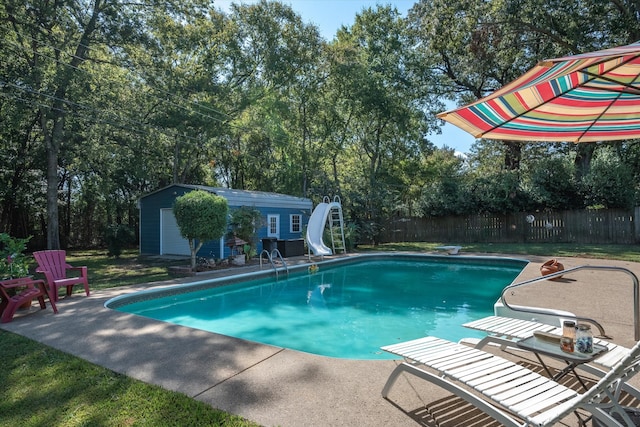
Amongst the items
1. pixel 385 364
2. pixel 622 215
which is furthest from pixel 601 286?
pixel 622 215

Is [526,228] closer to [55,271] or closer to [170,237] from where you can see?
[170,237]

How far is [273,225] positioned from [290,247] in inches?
72.6

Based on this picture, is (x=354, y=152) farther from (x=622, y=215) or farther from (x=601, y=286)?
(x=601, y=286)

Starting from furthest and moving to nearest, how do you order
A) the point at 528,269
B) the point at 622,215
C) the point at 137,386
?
1. the point at 622,215
2. the point at 528,269
3. the point at 137,386

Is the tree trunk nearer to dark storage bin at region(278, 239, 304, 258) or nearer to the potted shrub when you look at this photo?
dark storage bin at region(278, 239, 304, 258)

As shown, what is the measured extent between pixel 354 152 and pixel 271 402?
2256cm

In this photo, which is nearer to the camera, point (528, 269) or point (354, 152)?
point (528, 269)

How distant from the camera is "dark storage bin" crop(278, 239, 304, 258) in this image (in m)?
13.5

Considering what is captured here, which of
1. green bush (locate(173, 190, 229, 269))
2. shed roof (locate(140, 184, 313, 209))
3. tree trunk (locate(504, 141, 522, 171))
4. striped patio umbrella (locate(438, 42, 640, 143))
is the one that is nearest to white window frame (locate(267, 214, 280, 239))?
shed roof (locate(140, 184, 313, 209))

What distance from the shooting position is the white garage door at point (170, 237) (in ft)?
47.4

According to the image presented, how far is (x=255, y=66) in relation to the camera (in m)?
18.6

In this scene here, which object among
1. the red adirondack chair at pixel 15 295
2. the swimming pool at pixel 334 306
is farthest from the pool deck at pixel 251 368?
the swimming pool at pixel 334 306

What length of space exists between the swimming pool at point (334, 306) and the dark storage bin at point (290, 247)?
7.21 feet

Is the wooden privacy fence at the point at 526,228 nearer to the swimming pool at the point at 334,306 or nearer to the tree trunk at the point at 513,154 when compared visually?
the tree trunk at the point at 513,154
